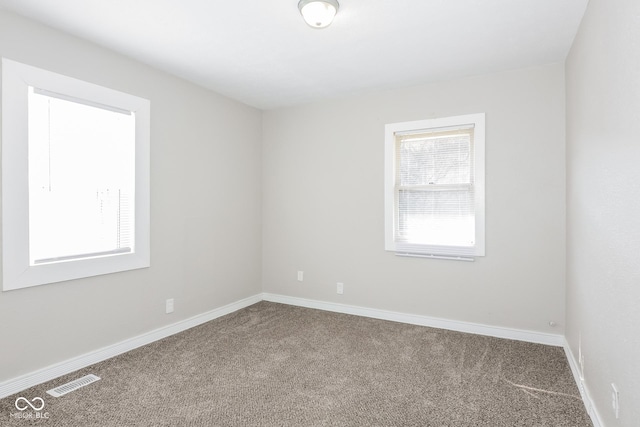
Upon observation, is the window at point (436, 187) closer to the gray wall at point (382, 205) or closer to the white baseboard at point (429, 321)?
the gray wall at point (382, 205)

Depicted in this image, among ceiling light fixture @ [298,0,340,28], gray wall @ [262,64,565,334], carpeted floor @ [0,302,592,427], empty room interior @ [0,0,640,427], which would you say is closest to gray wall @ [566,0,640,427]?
empty room interior @ [0,0,640,427]

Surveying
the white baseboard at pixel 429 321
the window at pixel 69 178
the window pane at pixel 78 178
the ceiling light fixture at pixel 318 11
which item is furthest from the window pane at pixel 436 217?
the window pane at pixel 78 178

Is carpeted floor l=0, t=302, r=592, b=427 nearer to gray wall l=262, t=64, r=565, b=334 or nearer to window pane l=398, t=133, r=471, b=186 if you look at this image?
gray wall l=262, t=64, r=565, b=334

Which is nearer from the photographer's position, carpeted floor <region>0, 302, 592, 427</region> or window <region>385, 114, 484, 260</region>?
carpeted floor <region>0, 302, 592, 427</region>

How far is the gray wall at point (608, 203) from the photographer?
1461 mm

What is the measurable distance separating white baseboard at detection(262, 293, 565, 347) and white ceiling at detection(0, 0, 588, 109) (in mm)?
2429

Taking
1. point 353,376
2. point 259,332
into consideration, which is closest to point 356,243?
point 259,332

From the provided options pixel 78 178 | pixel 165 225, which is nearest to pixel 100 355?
pixel 165 225

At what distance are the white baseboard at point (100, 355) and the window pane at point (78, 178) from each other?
0.79 metres

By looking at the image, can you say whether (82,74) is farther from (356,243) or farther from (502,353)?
(502,353)

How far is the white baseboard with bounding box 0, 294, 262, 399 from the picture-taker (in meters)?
2.40

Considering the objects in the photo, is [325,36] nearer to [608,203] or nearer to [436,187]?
[436,187]

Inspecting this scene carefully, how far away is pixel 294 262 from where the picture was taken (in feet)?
15.1

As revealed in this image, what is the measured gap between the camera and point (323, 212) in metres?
4.39
